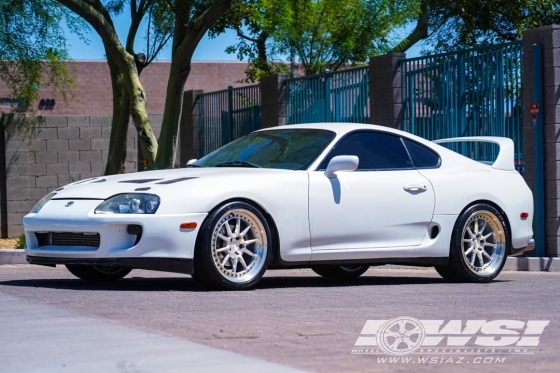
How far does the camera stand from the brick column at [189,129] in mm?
23172

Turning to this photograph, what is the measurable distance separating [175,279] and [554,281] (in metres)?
3.58

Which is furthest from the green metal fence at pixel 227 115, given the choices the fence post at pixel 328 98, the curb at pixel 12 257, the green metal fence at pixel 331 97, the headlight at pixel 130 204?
the headlight at pixel 130 204

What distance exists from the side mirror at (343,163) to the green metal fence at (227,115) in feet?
36.2

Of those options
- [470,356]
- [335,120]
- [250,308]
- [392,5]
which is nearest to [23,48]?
[335,120]

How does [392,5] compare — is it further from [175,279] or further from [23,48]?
[175,279]

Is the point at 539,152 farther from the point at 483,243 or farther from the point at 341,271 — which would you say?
the point at 341,271

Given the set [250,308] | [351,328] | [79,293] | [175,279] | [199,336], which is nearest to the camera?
[199,336]

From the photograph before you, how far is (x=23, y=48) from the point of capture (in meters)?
20.9

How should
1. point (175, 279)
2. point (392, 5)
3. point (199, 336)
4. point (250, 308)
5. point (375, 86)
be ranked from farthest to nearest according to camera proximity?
1. point (392, 5)
2. point (375, 86)
3. point (175, 279)
4. point (250, 308)
5. point (199, 336)

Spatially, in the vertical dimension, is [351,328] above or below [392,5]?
below

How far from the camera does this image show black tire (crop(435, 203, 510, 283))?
974cm

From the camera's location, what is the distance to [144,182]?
876cm

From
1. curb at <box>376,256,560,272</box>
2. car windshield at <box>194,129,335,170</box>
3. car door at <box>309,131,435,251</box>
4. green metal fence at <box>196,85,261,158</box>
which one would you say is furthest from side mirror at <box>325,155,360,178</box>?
green metal fence at <box>196,85,261,158</box>

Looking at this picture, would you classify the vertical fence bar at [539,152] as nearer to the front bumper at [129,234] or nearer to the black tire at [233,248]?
the black tire at [233,248]
